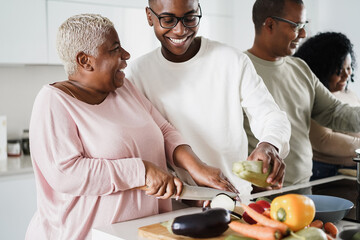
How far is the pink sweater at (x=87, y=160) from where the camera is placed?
1.39m

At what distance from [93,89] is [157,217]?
1.45 feet

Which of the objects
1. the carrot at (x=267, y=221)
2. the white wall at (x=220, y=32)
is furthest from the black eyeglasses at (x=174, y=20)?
the white wall at (x=220, y=32)

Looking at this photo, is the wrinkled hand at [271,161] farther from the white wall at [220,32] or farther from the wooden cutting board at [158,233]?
the white wall at [220,32]

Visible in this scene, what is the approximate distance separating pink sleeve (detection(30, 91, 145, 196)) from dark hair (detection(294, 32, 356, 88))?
1.66 metres

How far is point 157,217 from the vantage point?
153 cm

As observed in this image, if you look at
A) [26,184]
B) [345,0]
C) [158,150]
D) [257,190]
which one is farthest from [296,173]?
[345,0]

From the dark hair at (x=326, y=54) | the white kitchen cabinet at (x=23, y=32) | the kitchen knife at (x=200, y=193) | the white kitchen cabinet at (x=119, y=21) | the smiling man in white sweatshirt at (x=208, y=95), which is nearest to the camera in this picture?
the kitchen knife at (x=200, y=193)

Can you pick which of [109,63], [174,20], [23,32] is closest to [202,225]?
[109,63]

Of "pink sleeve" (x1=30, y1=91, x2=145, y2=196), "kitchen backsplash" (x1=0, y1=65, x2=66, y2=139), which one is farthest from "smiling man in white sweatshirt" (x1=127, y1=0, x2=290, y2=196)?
"kitchen backsplash" (x1=0, y1=65, x2=66, y2=139)

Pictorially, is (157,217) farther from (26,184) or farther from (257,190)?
(26,184)

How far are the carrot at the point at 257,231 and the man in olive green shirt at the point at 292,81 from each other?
1.06 m

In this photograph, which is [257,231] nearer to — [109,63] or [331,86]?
[109,63]

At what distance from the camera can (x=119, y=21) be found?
3.43 m

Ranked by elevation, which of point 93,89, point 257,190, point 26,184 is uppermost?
point 93,89
